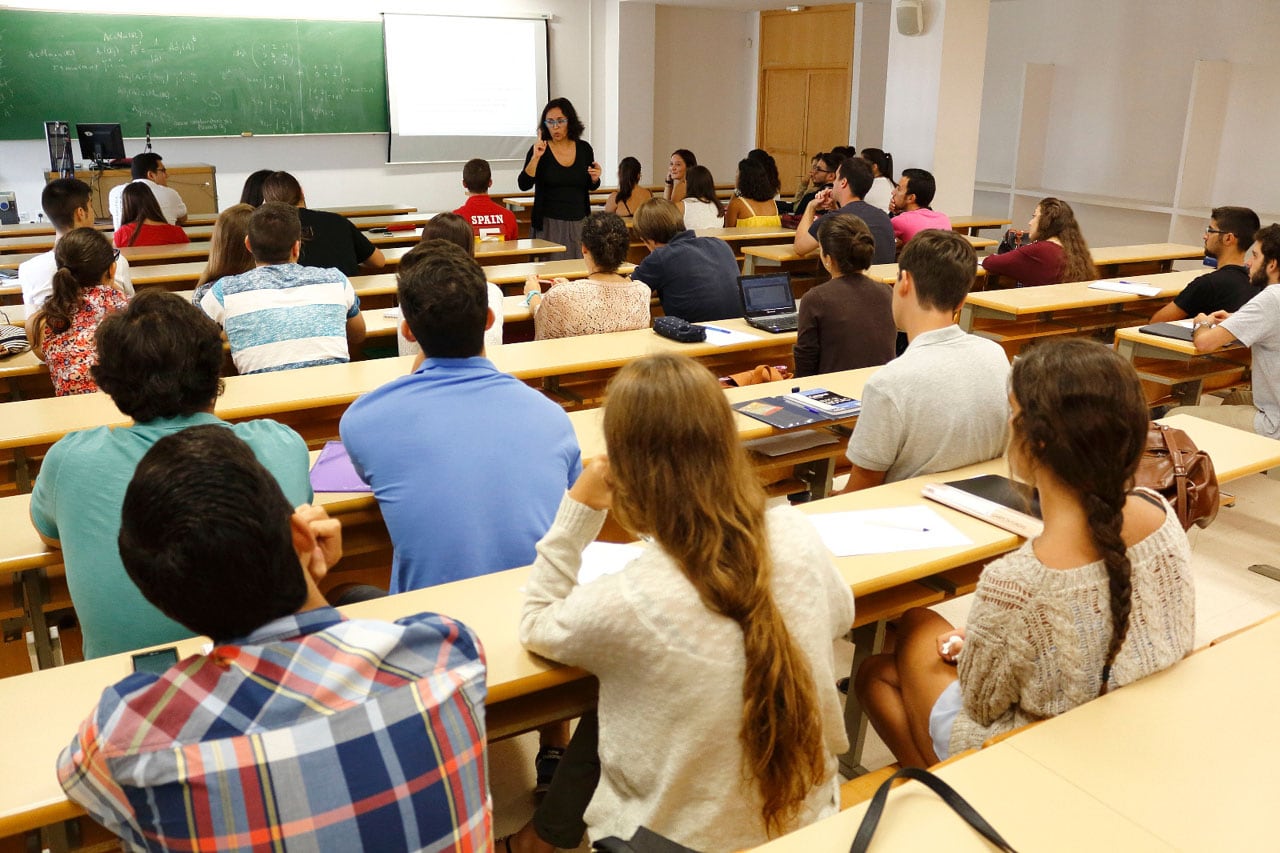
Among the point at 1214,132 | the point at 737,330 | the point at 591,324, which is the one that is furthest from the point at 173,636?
the point at 1214,132

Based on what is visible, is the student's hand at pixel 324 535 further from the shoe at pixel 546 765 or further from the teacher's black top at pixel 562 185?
the teacher's black top at pixel 562 185

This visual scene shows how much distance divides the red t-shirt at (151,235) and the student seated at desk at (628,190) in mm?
2943

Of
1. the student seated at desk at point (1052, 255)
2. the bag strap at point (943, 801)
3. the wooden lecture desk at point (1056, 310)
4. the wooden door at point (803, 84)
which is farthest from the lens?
the wooden door at point (803, 84)

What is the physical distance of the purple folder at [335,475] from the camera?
95.0 inches

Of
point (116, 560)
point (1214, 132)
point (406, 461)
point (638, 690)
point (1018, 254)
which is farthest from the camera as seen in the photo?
point (1214, 132)

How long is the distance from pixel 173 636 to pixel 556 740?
35.8 inches

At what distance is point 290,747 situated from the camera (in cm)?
105

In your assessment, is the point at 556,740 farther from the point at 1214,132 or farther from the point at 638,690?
the point at 1214,132

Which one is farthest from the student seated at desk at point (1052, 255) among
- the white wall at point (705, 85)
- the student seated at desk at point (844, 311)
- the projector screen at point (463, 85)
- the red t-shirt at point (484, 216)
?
the white wall at point (705, 85)

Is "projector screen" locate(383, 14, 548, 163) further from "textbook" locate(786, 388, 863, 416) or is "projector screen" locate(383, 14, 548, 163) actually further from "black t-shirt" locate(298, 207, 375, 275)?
"textbook" locate(786, 388, 863, 416)

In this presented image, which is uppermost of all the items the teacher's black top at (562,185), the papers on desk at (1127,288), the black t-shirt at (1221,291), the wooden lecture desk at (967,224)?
the teacher's black top at (562,185)

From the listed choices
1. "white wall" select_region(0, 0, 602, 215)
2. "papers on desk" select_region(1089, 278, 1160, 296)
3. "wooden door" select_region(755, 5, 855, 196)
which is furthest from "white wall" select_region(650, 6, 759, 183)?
"papers on desk" select_region(1089, 278, 1160, 296)

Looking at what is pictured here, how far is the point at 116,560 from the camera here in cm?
188

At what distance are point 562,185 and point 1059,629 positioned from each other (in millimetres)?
5880
